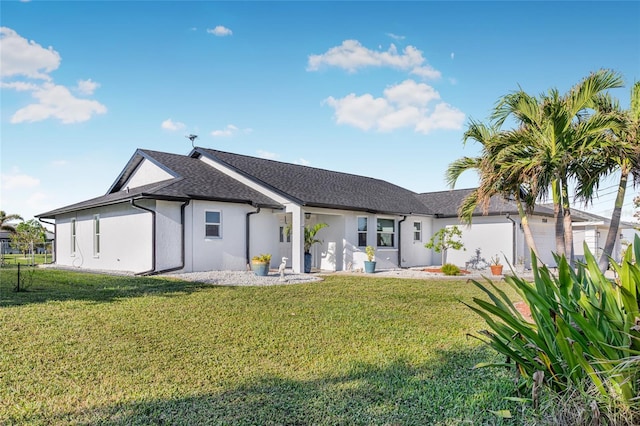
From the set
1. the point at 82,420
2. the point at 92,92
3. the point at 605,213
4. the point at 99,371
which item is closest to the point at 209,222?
the point at 92,92

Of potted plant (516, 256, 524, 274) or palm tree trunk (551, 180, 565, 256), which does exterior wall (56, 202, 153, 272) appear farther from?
potted plant (516, 256, 524, 274)

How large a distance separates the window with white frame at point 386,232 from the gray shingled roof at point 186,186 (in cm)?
582

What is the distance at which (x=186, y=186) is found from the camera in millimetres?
16656

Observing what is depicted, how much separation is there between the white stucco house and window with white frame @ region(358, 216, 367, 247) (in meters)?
0.05

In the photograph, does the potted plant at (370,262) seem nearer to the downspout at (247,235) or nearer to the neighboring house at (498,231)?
the downspout at (247,235)

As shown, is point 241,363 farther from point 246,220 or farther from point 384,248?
point 384,248

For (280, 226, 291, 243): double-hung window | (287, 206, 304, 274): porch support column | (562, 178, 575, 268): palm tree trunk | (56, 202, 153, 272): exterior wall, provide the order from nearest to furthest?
1. (562, 178, 575, 268): palm tree trunk
2. (56, 202, 153, 272): exterior wall
3. (287, 206, 304, 274): porch support column
4. (280, 226, 291, 243): double-hung window

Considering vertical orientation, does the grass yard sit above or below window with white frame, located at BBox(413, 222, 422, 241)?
below

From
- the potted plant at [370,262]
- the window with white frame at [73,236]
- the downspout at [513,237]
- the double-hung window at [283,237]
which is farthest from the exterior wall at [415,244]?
the window with white frame at [73,236]

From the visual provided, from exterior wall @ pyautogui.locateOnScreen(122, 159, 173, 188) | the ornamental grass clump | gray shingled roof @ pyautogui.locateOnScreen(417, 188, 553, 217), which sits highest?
exterior wall @ pyautogui.locateOnScreen(122, 159, 173, 188)

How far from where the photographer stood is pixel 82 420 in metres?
3.56

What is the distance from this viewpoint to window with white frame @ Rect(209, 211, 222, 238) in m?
16.6

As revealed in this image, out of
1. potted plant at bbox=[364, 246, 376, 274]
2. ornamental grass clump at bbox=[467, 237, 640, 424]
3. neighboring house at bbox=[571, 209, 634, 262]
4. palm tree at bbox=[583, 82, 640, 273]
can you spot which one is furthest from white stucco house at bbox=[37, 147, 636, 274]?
ornamental grass clump at bbox=[467, 237, 640, 424]

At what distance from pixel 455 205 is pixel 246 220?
12.6 meters
